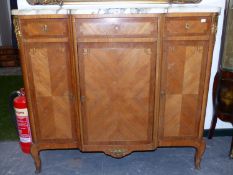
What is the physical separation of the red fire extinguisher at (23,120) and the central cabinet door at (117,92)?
0.62m

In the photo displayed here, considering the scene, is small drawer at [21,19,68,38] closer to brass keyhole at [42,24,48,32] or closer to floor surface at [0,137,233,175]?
brass keyhole at [42,24,48,32]

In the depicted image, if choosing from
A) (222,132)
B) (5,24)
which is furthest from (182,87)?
(5,24)

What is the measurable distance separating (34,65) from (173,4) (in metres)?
1.18

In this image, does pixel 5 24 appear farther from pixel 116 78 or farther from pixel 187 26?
pixel 187 26

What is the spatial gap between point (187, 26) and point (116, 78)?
0.60 metres

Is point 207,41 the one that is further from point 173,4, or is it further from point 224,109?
point 224,109

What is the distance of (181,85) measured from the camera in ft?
6.48

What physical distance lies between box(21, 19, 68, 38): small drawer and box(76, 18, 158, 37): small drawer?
0.38 feet

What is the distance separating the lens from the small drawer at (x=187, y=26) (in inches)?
70.5

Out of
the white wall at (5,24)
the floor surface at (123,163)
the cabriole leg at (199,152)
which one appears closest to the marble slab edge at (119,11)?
the cabriole leg at (199,152)

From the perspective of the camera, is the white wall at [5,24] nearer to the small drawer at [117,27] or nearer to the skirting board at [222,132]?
the small drawer at [117,27]

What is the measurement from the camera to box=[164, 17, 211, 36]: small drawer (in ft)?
5.88

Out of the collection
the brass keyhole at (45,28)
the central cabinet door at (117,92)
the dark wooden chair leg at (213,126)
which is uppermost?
the brass keyhole at (45,28)

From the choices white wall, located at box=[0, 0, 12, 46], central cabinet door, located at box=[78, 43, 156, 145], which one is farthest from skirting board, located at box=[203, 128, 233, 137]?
white wall, located at box=[0, 0, 12, 46]
